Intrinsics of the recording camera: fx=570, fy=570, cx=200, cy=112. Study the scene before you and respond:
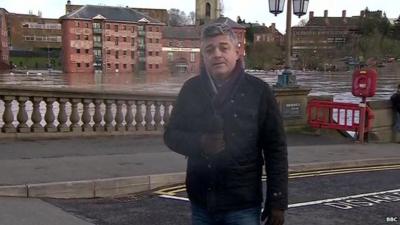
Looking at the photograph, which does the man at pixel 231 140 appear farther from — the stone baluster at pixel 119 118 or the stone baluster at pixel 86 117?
the stone baluster at pixel 119 118

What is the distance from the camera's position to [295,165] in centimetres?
1084

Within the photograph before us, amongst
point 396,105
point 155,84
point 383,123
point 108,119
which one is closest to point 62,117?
point 108,119

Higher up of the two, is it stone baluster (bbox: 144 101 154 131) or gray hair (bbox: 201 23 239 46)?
gray hair (bbox: 201 23 239 46)

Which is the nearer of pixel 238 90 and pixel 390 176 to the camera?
pixel 238 90

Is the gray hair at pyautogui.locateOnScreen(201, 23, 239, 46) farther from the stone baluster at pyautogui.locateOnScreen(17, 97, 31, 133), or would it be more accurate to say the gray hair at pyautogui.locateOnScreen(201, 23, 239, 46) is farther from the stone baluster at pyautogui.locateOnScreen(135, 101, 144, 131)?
the stone baluster at pyautogui.locateOnScreen(135, 101, 144, 131)

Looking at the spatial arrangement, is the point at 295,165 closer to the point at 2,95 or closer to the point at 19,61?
the point at 2,95

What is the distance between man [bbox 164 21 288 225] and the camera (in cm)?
321

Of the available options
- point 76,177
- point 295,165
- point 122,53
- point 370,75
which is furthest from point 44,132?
point 122,53

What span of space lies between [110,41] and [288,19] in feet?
381

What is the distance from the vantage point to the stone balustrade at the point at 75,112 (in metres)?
12.0

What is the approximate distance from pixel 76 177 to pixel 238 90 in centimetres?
566

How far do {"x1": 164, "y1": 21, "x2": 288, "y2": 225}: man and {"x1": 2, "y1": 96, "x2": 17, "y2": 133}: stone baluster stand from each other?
30.4 ft

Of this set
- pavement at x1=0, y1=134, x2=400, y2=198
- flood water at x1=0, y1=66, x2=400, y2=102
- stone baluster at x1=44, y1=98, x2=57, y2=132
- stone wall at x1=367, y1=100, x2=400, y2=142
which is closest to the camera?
pavement at x1=0, y1=134, x2=400, y2=198

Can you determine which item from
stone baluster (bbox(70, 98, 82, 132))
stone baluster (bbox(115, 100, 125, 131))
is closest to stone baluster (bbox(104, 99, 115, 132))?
stone baluster (bbox(115, 100, 125, 131))
